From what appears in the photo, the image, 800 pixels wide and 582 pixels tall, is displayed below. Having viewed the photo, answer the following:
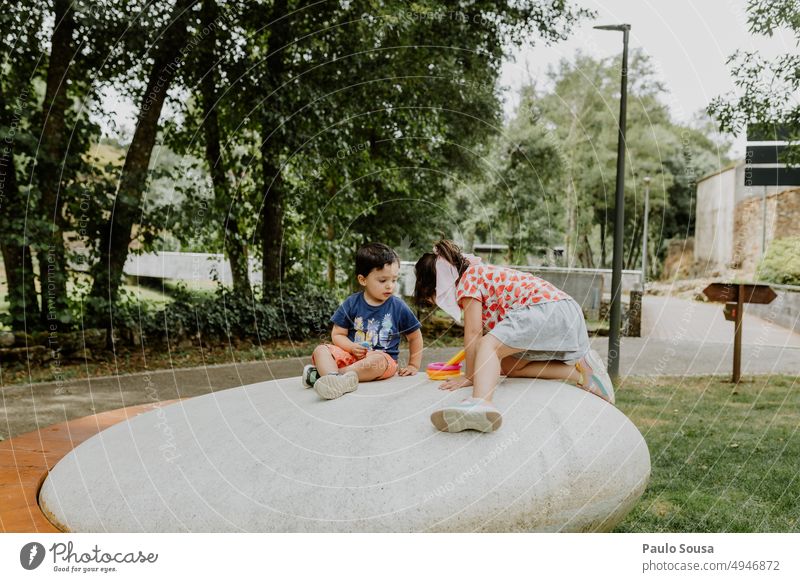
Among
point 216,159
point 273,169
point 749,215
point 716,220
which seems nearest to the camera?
point 749,215

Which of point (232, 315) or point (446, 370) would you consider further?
point (232, 315)

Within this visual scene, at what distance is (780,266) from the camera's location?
8.47 meters

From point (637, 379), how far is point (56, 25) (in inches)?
333

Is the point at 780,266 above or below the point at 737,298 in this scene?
above

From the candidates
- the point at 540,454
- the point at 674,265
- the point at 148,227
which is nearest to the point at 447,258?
the point at 540,454

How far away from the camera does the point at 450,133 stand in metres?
13.1

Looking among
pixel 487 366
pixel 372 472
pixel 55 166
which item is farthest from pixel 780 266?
pixel 55 166

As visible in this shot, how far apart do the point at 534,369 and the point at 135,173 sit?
24.2ft

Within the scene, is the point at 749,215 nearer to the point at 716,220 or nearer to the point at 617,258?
the point at 617,258

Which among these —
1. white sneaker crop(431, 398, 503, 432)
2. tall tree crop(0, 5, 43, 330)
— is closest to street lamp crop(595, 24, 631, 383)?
white sneaker crop(431, 398, 503, 432)

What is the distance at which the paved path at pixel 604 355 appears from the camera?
6570mm

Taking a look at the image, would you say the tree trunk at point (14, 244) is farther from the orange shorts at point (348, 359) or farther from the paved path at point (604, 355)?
the orange shorts at point (348, 359)

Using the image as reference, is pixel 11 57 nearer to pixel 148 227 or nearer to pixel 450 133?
pixel 148 227

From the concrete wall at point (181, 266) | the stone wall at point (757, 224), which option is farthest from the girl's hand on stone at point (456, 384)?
the concrete wall at point (181, 266)
